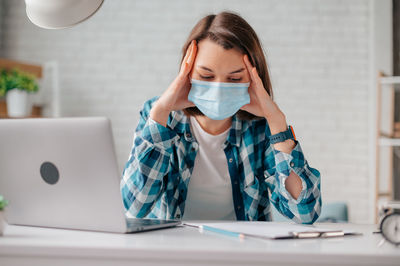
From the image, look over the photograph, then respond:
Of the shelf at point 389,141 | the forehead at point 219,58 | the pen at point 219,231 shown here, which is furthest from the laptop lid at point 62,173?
the shelf at point 389,141

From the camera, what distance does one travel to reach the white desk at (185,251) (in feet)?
2.77

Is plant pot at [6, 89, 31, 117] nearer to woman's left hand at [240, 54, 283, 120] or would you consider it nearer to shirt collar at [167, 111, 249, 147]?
shirt collar at [167, 111, 249, 147]

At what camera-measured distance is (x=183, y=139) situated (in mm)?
1543

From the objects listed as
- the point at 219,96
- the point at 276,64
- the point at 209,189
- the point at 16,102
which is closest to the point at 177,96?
the point at 219,96

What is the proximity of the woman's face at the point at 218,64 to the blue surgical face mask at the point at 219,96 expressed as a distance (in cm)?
2

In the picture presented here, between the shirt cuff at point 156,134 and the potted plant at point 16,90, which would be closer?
the shirt cuff at point 156,134

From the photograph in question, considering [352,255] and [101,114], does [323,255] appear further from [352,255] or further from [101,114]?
[101,114]

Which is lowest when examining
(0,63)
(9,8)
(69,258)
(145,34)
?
(69,258)

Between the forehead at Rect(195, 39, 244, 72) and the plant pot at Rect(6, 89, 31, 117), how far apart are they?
206 cm

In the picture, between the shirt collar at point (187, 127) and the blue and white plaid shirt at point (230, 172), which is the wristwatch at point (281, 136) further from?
the shirt collar at point (187, 127)

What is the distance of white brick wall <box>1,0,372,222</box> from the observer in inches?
139

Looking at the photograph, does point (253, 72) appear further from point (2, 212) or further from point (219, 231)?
point (2, 212)

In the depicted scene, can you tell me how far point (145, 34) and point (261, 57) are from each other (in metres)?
2.30

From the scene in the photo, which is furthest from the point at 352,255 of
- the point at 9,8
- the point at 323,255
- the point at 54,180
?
the point at 9,8
